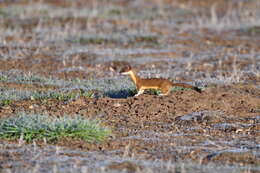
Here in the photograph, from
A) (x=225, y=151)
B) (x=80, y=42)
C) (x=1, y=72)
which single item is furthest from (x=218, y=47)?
(x=225, y=151)

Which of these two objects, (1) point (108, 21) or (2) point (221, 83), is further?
(1) point (108, 21)

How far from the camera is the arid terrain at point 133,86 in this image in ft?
20.9

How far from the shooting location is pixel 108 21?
1927 centimetres

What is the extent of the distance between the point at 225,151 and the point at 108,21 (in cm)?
1298

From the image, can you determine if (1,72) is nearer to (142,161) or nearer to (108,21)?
(142,161)

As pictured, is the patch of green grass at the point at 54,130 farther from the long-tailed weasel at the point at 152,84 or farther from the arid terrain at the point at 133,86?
the long-tailed weasel at the point at 152,84

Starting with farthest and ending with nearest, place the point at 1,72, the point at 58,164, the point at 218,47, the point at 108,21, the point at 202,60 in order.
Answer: the point at 108,21, the point at 218,47, the point at 202,60, the point at 1,72, the point at 58,164

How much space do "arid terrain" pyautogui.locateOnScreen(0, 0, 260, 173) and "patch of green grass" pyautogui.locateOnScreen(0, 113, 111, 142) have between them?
86 mm

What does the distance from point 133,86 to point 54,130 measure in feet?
11.5

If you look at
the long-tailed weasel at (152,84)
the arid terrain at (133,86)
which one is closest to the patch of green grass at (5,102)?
the arid terrain at (133,86)

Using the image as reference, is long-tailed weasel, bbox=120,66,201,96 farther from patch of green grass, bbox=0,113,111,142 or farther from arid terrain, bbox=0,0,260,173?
patch of green grass, bbox=0,113,111,142

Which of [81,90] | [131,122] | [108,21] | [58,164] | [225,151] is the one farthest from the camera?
[108,21]

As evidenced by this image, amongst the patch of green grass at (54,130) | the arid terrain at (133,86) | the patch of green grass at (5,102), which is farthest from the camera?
the patch of green grass at (5,102)

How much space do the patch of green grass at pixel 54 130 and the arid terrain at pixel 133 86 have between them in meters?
0.09
